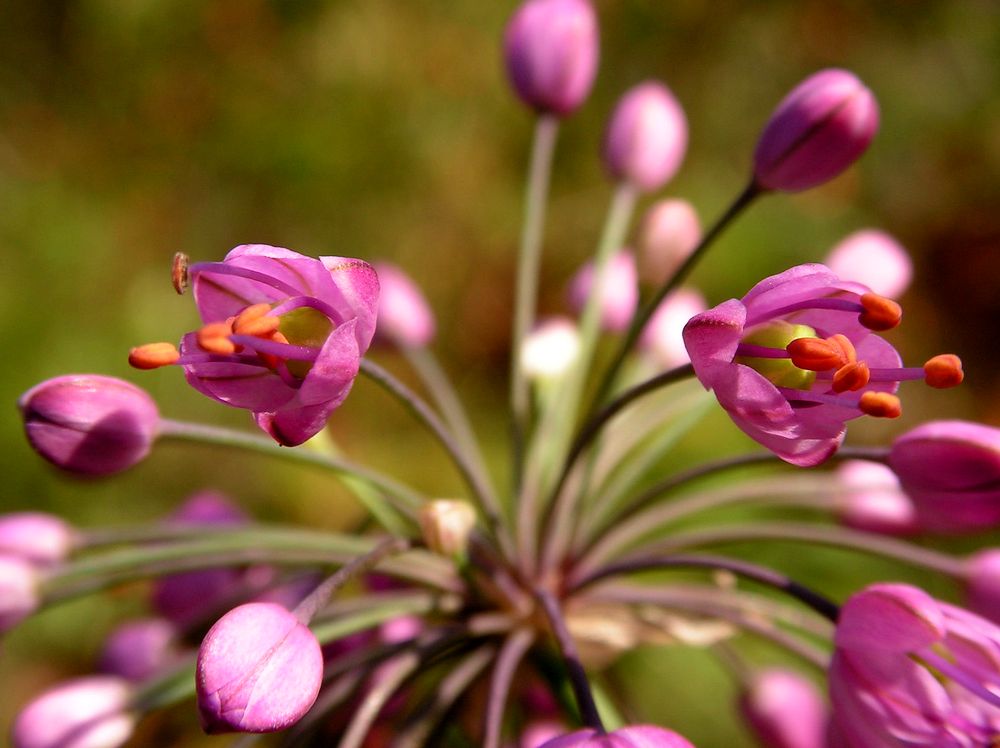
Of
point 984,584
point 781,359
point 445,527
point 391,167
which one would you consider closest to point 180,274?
point 445,527

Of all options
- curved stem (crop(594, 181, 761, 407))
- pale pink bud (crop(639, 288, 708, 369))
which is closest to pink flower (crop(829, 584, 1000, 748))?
curved stem (crop(594, 181, 761, 407))

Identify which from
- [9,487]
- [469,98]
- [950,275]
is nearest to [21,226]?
[9,487]

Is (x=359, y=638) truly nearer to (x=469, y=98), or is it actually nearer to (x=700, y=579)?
(x=700, y=579)

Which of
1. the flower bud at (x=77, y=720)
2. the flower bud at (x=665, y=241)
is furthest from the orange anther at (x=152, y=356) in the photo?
the flower bud at (x=665, y=241)

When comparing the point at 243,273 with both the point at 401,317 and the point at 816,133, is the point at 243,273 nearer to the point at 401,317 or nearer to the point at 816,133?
the point at 816,133

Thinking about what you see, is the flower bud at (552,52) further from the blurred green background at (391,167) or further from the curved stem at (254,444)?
the blurred green background at (391,167)

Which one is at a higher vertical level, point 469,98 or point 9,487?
point 469,98

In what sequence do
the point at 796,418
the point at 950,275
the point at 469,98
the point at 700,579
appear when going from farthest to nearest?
1. the point at 950,275
2. the point at 469,98
3. the point at 700,579
4. the point at 796,418
